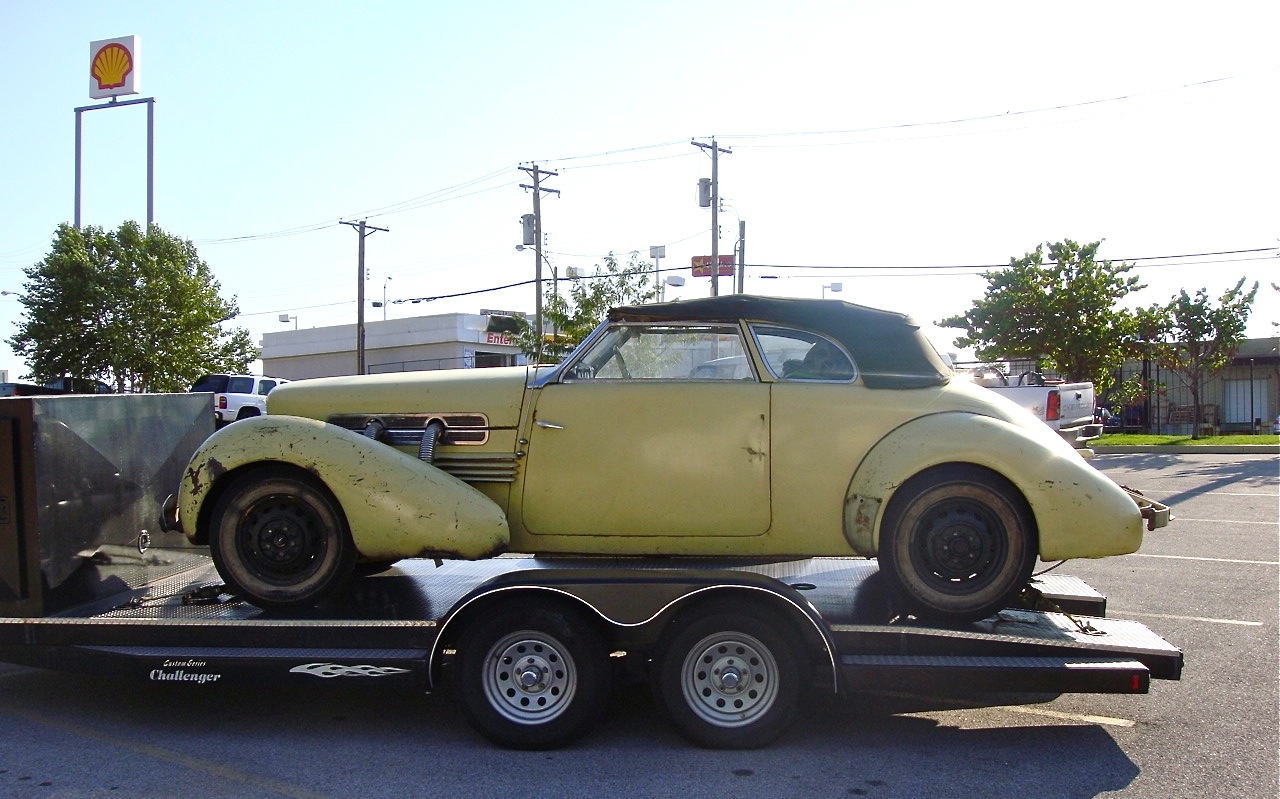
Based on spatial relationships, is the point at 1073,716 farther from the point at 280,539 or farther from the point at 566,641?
the point at 280,539

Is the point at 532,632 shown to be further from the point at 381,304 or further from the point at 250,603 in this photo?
the point at 381,304

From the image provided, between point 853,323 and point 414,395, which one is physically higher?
point 853,323

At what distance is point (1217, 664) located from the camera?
20.1ft

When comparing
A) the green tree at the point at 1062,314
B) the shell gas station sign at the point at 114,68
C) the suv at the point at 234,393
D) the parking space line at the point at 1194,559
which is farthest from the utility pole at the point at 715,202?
the parking space line at the point at 1194,559

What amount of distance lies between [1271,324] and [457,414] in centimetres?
2870

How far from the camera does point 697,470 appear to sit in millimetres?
5414

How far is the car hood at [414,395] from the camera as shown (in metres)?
5.66

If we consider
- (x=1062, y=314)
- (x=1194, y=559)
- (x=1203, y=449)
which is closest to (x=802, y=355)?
(x=1194, y=559)

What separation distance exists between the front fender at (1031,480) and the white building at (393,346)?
39.4m

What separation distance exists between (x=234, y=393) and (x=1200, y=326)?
85.1ft

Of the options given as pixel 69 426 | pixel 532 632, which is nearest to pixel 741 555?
pixel 532 632

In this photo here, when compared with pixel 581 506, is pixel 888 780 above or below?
below

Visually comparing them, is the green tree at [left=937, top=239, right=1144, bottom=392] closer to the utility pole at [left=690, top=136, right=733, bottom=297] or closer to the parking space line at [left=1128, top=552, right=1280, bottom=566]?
the utility pole at [left=690, top=136, right=733, bottom=297]

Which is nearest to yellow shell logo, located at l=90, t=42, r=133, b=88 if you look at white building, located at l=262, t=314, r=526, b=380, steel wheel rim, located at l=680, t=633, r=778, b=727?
white building, located at l=262, t=314, r=526, b=380
